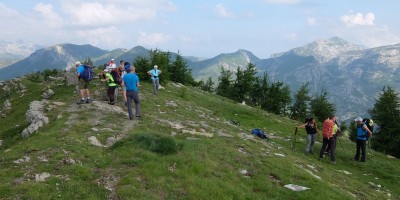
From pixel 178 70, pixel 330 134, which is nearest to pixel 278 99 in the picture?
pixel 178 70

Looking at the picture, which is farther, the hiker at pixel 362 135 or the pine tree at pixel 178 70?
the pine tree at pixel 178 70

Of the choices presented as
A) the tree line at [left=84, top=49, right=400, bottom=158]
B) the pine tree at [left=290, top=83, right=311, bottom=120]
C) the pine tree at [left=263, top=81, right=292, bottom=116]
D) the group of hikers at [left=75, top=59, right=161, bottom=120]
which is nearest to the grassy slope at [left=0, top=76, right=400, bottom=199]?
the group of hikers at [left=75, top=59, right=161, bottom=120]

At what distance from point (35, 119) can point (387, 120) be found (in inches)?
2146

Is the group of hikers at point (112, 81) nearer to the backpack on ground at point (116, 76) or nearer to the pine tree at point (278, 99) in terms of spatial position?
the backpack on ground at point (116, 76)

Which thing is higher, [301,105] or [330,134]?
[330,134]

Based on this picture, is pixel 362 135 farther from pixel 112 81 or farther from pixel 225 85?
pixel 225 85

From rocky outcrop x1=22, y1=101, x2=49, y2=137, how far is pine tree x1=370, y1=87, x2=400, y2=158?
48.5 meters

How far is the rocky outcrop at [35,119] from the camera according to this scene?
18.7 metres

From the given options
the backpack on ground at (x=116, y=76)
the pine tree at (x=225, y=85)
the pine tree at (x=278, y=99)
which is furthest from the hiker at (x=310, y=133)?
the pine tree at (x=225, y=85)

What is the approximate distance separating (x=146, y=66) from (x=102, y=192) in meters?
34.0

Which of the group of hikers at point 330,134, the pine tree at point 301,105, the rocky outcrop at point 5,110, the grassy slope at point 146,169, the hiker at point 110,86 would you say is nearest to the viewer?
the grassy slope at point 146,169

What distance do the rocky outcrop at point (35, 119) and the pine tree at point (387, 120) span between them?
159 feet

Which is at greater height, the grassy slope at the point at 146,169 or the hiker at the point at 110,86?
the hiker at the point at 110,86

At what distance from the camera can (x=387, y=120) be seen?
189ft
